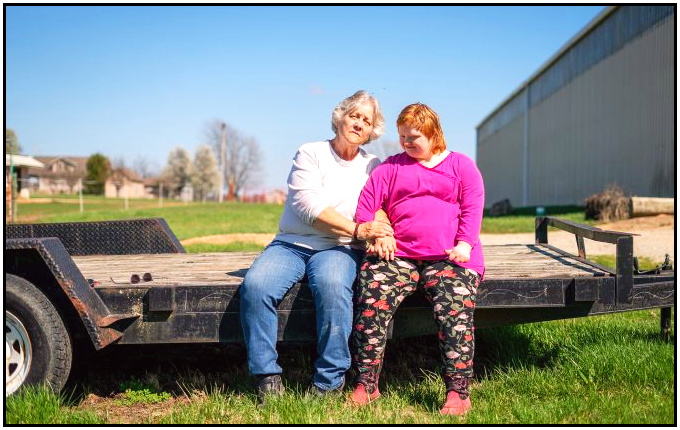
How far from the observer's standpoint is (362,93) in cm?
369

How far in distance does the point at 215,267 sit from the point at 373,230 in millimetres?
1297

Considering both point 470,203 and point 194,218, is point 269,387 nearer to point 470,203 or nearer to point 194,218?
point 470,203

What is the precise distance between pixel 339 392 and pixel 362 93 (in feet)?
5.27

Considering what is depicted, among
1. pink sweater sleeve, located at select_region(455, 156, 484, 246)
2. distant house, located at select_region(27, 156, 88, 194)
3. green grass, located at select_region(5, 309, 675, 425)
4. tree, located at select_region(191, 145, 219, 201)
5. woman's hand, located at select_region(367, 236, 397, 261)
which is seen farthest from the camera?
tree, located at select_region(191, 145, 219, 201)

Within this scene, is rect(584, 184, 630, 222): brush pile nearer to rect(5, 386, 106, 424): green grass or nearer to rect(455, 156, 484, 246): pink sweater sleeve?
rect(455, 156, 484, 246): pink sweater sleeve

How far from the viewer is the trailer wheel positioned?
2943 mm

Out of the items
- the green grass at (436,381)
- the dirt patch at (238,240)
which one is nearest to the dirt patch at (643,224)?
the dirt patch at (238,240)

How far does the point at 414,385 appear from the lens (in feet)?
11.7

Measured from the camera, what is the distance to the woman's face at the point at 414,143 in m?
3.36

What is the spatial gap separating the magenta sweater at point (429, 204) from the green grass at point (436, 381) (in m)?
0.70

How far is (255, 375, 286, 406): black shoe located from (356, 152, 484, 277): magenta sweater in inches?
33.5

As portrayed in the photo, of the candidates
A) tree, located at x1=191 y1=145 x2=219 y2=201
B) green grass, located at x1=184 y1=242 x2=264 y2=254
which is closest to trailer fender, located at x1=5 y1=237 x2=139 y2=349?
green grass, located at x1=184 y1=242 x2=264 y2=254

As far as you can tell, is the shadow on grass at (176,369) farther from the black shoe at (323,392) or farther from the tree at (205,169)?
the tree at (205,169)

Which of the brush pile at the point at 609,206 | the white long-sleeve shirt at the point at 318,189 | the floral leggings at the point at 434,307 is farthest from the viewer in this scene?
the brush pile at the point at 609,206
